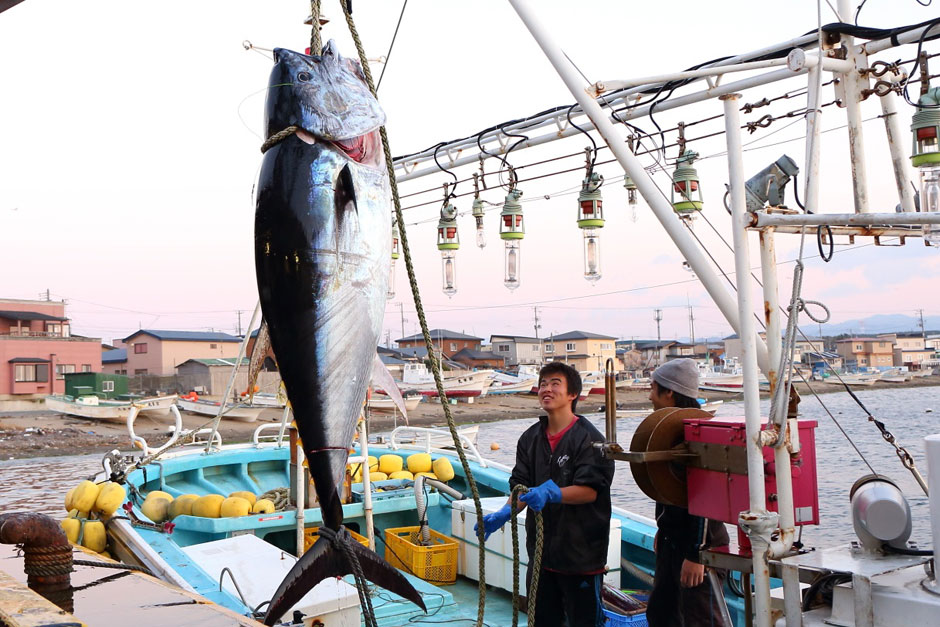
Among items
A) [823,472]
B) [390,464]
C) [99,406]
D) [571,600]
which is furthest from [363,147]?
[99,406]

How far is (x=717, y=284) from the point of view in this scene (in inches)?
136

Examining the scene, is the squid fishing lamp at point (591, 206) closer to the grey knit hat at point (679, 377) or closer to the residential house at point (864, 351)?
the grey knit hat at point (679, 377)

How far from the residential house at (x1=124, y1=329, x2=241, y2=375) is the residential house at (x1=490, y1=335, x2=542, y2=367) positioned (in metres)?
28.4

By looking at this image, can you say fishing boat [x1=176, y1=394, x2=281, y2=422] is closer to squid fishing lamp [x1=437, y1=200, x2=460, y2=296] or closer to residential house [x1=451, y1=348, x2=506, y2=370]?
residential house [x1=451, y1=348, x2=506, y2=370]

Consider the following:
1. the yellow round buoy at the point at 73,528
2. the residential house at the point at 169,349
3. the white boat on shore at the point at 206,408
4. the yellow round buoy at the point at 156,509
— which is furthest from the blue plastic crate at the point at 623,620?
the residential house at the point at 169,349

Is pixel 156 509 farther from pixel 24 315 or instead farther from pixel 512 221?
pixel 24 315

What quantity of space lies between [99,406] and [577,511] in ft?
133

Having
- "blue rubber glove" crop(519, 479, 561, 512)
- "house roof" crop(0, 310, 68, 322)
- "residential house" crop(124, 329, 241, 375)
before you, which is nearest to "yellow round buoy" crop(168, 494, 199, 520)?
"blue rubber glove" crop(519, 479, 561, 512)

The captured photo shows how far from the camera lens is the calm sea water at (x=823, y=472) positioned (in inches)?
696

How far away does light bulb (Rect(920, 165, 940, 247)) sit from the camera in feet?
10.8

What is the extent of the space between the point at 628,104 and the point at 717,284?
8.28 ft

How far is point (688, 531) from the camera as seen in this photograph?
4035 millimetres

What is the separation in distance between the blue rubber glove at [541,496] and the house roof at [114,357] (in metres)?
59.0

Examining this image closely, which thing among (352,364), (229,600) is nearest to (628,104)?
(352,364)
